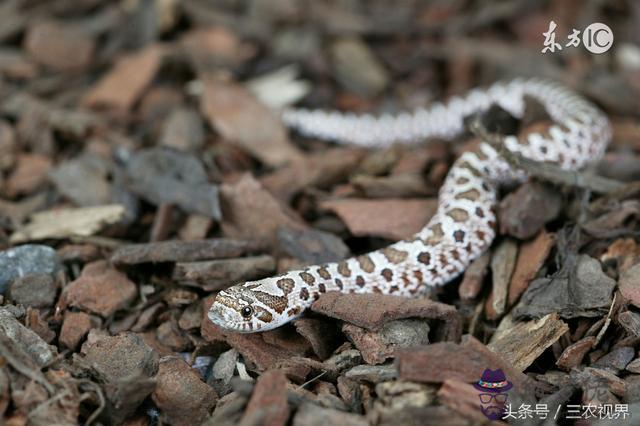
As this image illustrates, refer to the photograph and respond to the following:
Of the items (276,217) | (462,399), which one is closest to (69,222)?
(276,217)

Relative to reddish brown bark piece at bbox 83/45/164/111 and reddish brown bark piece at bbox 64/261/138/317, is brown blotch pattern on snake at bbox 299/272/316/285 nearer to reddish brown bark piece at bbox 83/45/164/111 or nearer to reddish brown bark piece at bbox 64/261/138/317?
reddish brown bark piece at bbox 64/261/138/317

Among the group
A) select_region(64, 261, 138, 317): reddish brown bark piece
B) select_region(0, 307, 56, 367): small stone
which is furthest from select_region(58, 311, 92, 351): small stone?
select_region(0, 307, 56, 367): small stone

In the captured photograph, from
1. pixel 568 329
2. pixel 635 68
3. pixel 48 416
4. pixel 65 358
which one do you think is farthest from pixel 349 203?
pixel 635 68

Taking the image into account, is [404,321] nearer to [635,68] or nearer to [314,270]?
[314,270]

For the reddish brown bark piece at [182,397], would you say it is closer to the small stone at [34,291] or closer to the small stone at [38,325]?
the small stone at [38,325]

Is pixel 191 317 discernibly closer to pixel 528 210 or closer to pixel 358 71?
pixel 528 210

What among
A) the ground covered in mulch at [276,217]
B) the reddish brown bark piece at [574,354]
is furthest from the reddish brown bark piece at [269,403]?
the reddish brown bark piece at [574,354]
